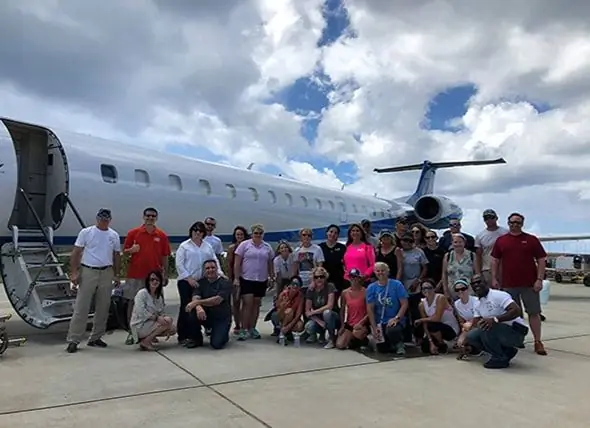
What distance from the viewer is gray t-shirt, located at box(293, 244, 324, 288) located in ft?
27.1

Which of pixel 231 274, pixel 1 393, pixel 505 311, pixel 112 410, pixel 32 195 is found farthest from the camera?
pixel 32 195

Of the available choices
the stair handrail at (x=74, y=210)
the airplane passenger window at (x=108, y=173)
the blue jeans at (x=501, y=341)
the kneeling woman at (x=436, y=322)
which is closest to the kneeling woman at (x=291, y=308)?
the kneeling woman at (x=436, y=322)

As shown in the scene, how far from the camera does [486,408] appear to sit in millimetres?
4621

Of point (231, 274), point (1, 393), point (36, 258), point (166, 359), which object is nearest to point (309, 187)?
point (231, 274)

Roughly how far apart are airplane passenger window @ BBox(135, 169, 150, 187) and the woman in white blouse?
10.8 ft

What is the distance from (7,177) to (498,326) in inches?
271

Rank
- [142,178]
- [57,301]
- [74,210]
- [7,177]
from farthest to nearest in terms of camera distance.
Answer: [142,178] < [74,210] < [7,177] < [57,301]

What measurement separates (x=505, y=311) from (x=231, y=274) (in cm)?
421

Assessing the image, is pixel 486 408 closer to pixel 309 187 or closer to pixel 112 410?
pixel 112 410

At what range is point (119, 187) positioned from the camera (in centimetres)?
1024

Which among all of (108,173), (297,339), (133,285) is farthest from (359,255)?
(108,173)

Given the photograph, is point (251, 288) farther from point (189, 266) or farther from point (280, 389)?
point (280, 389)

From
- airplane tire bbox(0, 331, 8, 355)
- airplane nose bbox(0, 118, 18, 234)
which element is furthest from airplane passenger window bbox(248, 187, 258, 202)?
airplane tire bbox(0, 331, 8, 355)

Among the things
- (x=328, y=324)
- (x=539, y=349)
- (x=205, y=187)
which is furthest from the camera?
(x=205, y=187)
